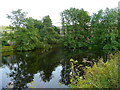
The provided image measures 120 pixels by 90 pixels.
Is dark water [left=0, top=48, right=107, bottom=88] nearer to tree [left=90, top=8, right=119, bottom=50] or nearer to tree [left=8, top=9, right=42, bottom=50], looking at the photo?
tree [left=8, top=9, right=42, bottom=50]

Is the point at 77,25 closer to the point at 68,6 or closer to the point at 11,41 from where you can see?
the point at 68,6

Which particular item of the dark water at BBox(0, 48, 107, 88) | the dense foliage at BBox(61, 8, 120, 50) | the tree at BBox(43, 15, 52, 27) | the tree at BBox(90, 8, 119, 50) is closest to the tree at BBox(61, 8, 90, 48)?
the dense foliage at BBox(61, 8, 120, 50)

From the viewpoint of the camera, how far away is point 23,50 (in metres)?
22.0

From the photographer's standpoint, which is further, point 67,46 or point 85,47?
point 67,46

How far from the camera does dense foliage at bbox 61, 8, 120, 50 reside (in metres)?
22.2

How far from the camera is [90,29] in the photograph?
25.2m

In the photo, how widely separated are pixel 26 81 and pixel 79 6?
22706 mm

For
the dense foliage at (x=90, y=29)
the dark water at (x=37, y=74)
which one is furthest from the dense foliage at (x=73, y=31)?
the dark water at (x=37, y=74)

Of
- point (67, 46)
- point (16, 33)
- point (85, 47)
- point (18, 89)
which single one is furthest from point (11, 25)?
point (18, 89)

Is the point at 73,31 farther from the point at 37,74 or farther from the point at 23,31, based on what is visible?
the point at 37,74

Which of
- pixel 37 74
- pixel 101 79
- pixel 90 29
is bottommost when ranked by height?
pixel 37 74

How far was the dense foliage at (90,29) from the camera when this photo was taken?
22205mm

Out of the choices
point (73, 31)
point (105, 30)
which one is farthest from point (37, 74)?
point (73, 31)

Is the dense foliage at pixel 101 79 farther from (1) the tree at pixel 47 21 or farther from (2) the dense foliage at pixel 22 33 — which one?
(1) the tree at pixel 47 21
